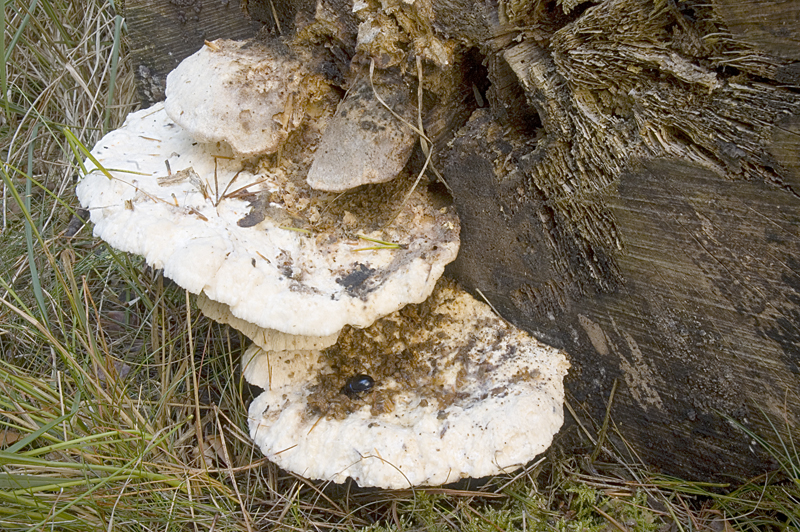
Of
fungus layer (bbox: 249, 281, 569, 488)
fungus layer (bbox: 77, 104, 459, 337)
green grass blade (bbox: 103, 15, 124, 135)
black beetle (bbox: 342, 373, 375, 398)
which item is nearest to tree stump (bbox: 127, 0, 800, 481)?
fungus layer (bbox: 249, 281, 569, 488)

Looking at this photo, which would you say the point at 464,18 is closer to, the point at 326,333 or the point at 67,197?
the point at 326,333

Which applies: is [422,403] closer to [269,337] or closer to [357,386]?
[357,386]

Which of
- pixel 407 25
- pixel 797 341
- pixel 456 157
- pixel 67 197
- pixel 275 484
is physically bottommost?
pixel 275 484

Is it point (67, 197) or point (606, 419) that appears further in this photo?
point (67, 197)

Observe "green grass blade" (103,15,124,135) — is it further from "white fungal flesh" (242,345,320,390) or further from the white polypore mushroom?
"white fungal flesh" (242,345,320,390)

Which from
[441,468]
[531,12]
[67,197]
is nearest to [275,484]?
[441,468]

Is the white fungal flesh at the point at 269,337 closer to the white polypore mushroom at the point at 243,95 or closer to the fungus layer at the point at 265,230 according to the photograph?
the fungus layer at the point at 265,230

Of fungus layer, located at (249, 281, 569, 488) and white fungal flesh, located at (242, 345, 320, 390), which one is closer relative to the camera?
fungus layer, located at (249, 281, 569, 488)
